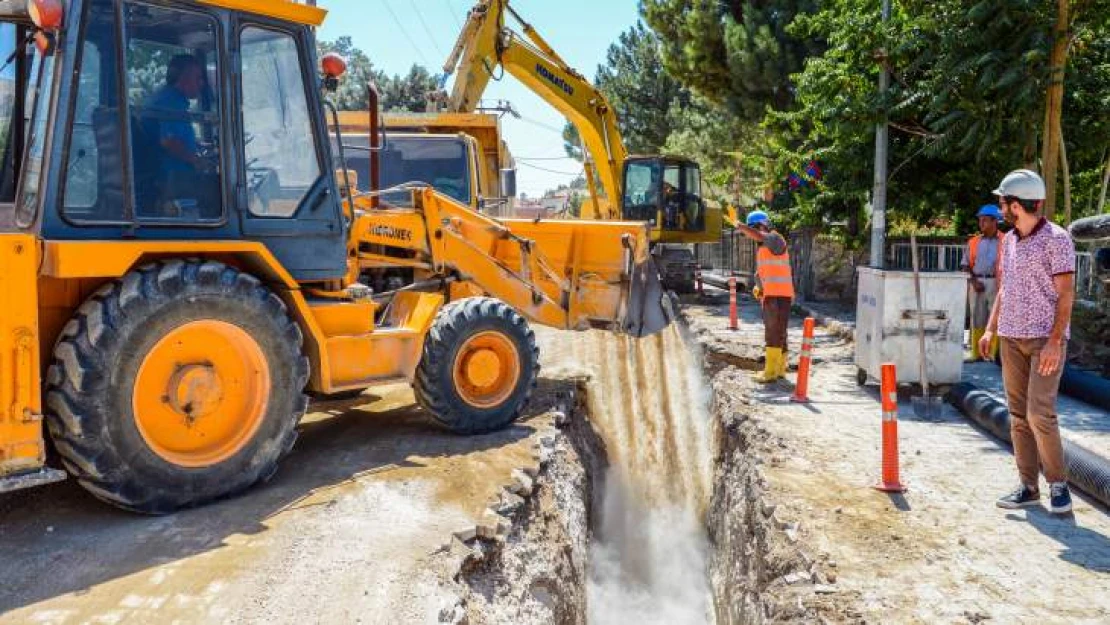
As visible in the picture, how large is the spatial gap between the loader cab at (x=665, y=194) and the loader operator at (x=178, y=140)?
45.9ft

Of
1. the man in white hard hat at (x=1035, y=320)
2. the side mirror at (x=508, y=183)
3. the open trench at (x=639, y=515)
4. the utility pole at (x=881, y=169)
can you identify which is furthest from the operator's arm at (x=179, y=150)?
the utility pole at (x=881, y=169)

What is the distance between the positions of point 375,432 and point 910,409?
510 centimetres

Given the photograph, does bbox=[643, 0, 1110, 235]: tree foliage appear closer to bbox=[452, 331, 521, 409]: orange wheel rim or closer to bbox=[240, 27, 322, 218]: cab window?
bbox=[452, 331, 521, 409]: orange wheel rim

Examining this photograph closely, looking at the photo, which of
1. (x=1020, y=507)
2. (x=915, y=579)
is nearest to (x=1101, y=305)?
(x=1020, y=507)

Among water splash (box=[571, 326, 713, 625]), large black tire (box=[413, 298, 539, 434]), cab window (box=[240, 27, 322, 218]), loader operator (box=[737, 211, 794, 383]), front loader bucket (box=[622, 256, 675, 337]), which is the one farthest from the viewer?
loader operator (box=[737, 211, 794, 383])

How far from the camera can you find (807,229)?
63.4 ft

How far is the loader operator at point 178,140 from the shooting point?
17.1 ft

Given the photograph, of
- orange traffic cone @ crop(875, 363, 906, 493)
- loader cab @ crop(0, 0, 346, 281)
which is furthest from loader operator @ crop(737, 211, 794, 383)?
loader cab @ crop(0, 0, 346, 281)

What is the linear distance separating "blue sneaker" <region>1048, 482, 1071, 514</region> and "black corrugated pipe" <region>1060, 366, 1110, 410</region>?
3493mm

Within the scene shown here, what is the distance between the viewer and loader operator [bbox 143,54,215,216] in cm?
521

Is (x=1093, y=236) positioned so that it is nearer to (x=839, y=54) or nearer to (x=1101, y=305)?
(x=1101, y=305)

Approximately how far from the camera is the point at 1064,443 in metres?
6.54

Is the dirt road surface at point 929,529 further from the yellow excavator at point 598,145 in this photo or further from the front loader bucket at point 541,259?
the yellow excavator at point 598,145

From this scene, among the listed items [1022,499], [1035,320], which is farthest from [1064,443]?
[1035,320]
